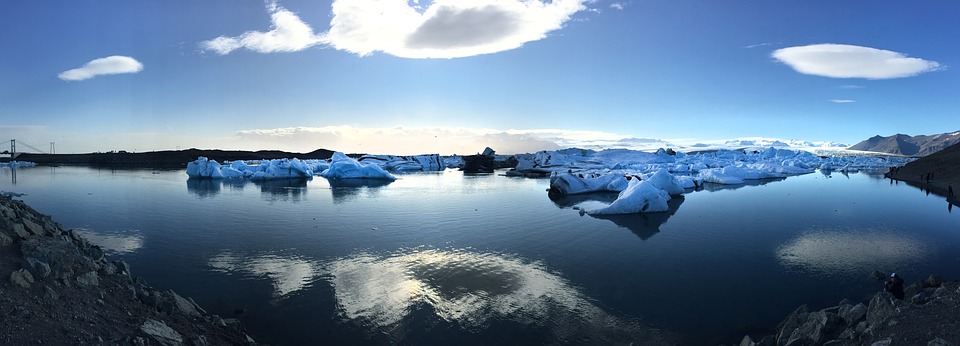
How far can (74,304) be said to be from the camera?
434 cm

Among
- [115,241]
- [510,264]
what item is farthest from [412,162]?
[510,264]

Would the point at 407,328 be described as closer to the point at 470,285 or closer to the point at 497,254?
the point at 470,285

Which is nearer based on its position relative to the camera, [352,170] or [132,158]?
[352,170]

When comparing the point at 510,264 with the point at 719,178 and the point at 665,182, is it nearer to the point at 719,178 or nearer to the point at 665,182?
the point at 665,182

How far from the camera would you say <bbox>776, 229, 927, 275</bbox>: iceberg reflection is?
9758mm

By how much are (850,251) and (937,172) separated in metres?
35.6

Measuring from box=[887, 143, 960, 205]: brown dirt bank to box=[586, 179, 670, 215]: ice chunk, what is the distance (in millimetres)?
20370

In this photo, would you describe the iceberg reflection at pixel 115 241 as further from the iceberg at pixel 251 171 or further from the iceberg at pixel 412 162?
the iceberg at pixel 412 162

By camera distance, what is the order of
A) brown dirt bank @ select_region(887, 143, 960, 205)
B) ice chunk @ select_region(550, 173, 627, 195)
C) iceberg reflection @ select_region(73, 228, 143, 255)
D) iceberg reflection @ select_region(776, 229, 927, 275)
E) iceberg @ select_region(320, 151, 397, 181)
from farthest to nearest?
iceberg @ select_region(320, 151, 397, 181)
brown dirt bank @ select_region(887, 143, 960, 205)
ice chunk @ select_region(550, 173, 627, 195)
iceberg reflection @ select_region(73, 228, 143, 255)
iceberg reflection @ select_region(776, 229, 927, 275)

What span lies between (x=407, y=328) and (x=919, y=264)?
1109 centimetres

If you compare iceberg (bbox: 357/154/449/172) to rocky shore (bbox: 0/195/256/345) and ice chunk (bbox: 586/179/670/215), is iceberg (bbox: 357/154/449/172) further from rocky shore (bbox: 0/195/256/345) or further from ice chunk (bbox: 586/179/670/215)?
rocky shore (bbox: 0/195/256/345)

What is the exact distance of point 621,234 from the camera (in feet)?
44.3

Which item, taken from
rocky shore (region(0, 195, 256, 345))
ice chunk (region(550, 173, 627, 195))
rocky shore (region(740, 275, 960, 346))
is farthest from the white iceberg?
rocky shore (region(0, 195, 256, 345))

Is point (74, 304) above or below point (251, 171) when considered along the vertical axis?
below
